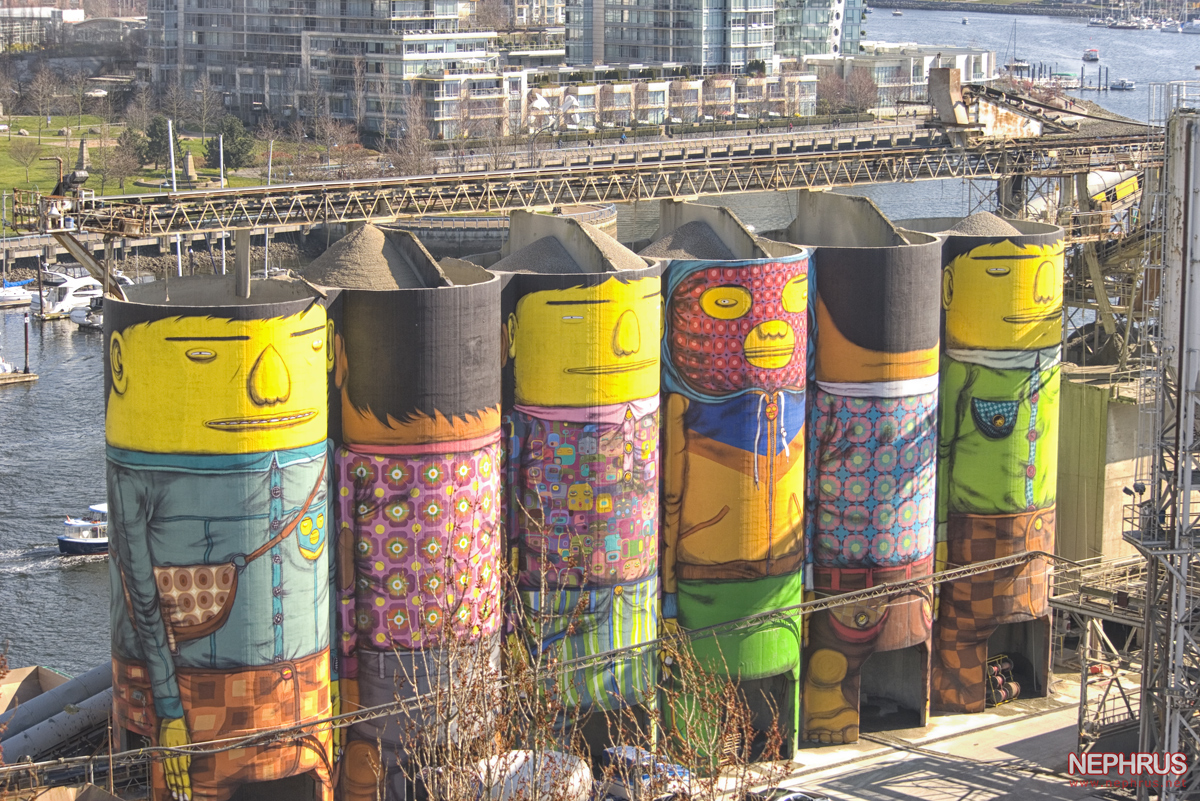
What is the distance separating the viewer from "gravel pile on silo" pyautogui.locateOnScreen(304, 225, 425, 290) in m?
33.6

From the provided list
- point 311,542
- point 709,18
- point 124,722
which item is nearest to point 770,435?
point 311,542

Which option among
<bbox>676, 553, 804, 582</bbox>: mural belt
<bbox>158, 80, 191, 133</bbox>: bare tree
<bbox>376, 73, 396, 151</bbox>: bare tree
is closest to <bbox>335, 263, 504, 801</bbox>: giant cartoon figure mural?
<bbox>676, 553, 804, 582</bbox>: mural belt

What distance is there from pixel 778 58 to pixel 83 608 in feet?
442

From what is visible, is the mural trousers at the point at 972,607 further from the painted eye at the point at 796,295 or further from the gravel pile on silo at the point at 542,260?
the gravel pile on silo at the point at 542,260

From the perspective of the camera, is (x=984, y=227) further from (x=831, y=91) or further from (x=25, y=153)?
(x=831, y=91)

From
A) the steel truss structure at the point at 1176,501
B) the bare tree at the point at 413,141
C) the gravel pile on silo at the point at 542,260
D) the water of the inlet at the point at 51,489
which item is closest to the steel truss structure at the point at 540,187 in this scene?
the water of the inlet at the point at 51,489

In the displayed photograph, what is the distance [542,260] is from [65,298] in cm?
7166

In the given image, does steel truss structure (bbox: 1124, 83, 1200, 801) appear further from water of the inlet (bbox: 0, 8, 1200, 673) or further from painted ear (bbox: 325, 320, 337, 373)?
water of the inlet (bbox: 0, 8, 1200, 673)

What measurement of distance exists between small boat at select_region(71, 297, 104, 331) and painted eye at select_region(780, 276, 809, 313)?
6916 cm

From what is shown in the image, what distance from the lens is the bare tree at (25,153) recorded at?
12519cm

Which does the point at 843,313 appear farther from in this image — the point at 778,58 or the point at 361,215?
the point at 778,58

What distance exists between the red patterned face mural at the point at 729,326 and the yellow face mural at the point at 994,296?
17.4 ft

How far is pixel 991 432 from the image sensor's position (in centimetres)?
4097

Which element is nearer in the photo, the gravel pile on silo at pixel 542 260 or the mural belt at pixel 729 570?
the gravel pile on silo at pixel 542 260
